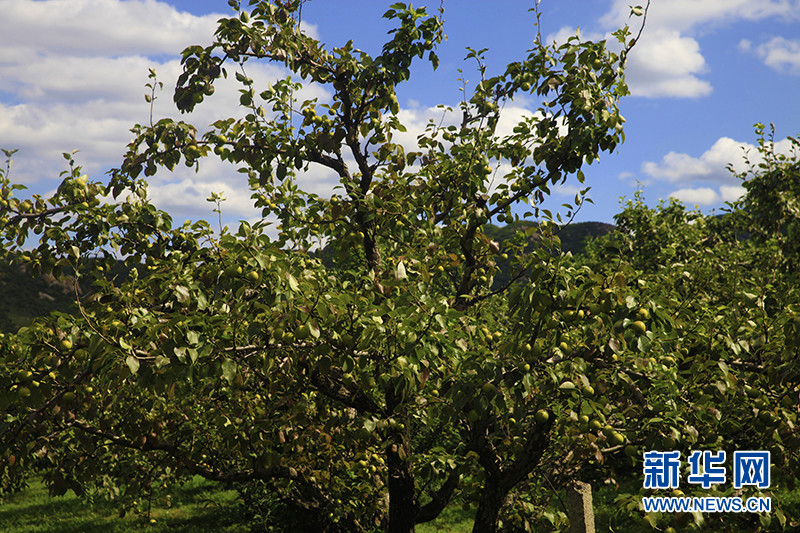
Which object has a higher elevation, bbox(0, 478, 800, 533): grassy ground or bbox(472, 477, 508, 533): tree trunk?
bbox(472, 477, 508, 533): tree trunk

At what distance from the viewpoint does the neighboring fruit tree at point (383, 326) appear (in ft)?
13.6

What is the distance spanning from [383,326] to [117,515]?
14472 mm

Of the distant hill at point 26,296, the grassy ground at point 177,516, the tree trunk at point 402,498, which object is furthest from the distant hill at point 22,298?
the tree trunk at point 402,498

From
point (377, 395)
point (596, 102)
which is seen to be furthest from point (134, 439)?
point (596, 102)

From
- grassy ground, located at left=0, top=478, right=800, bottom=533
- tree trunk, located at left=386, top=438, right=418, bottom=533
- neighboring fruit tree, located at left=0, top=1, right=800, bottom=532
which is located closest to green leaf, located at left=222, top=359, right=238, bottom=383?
neighboring fruit tree, located at left=0, top=1, right=800, bottom=532

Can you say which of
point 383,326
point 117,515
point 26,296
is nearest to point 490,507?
point 383,326

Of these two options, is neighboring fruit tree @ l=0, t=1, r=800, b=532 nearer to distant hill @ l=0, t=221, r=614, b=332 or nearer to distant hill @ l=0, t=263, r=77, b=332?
distant hill @ l=0, t=221, r=614, b=332

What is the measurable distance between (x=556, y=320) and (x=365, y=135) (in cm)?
353

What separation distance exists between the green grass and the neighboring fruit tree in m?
6.54

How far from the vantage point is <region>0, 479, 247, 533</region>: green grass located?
45.7 feet

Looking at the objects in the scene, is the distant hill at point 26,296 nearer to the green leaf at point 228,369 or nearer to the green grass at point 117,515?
the green grass at point 117,515

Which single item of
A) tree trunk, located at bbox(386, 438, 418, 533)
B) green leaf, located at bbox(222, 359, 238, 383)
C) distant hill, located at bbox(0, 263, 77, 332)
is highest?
distant hill, located at bbox(0, 263, 77, 332)

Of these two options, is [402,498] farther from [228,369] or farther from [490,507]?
[228,369]

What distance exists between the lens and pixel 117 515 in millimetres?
15336
